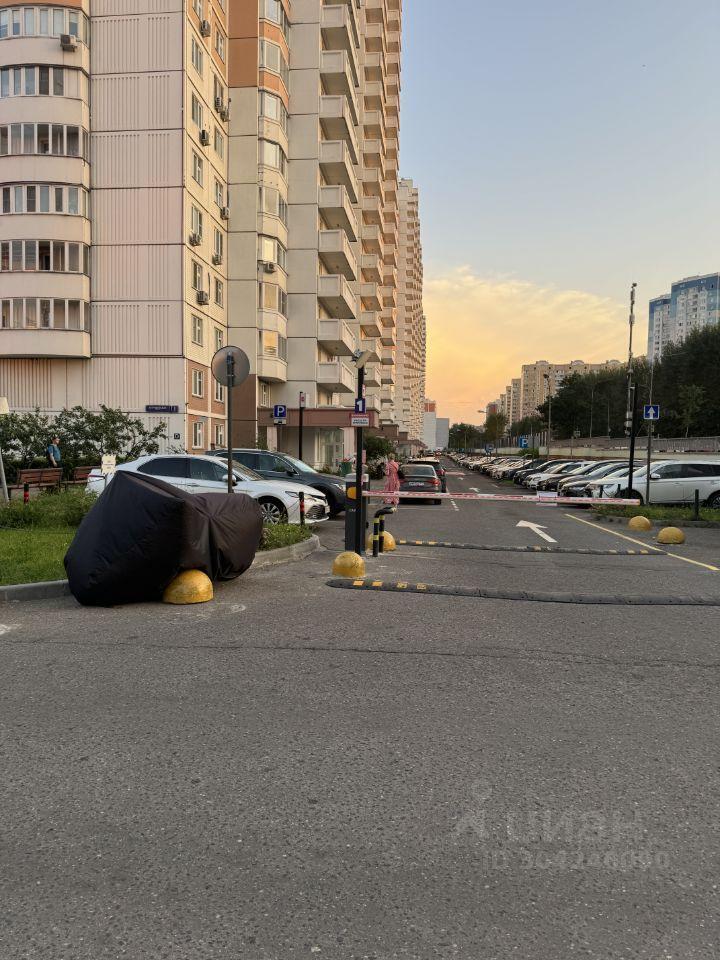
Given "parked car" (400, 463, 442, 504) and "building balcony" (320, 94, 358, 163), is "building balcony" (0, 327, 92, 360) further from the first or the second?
"building balcony" (320, 94, 358, 163)

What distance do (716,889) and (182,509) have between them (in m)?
5.55

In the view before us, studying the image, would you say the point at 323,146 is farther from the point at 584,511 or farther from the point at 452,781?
the point at 452,781

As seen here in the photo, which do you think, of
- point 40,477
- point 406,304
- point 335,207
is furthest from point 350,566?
point 406,304

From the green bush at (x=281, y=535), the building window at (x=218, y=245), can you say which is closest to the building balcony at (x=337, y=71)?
the building window at (x=218, y=245)

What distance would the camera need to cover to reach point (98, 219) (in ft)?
99.4

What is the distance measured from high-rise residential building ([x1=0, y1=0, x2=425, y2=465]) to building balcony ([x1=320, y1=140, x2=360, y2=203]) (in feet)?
1.10

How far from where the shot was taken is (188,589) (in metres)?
7.34

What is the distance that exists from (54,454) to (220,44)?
26.0m

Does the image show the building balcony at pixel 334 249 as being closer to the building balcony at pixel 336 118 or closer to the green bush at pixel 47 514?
the building balcony at pixel 336 118

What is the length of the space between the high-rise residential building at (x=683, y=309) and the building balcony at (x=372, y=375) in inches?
3949

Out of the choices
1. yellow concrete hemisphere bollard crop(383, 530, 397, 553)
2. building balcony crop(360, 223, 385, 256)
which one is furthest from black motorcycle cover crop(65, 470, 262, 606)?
building balcony crop(360, 223, 385, 256)

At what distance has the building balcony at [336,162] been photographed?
40.8 m

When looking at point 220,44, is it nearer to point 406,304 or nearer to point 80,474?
point 80,474

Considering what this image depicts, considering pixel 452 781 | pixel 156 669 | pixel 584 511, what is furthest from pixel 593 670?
pixel 584 511
